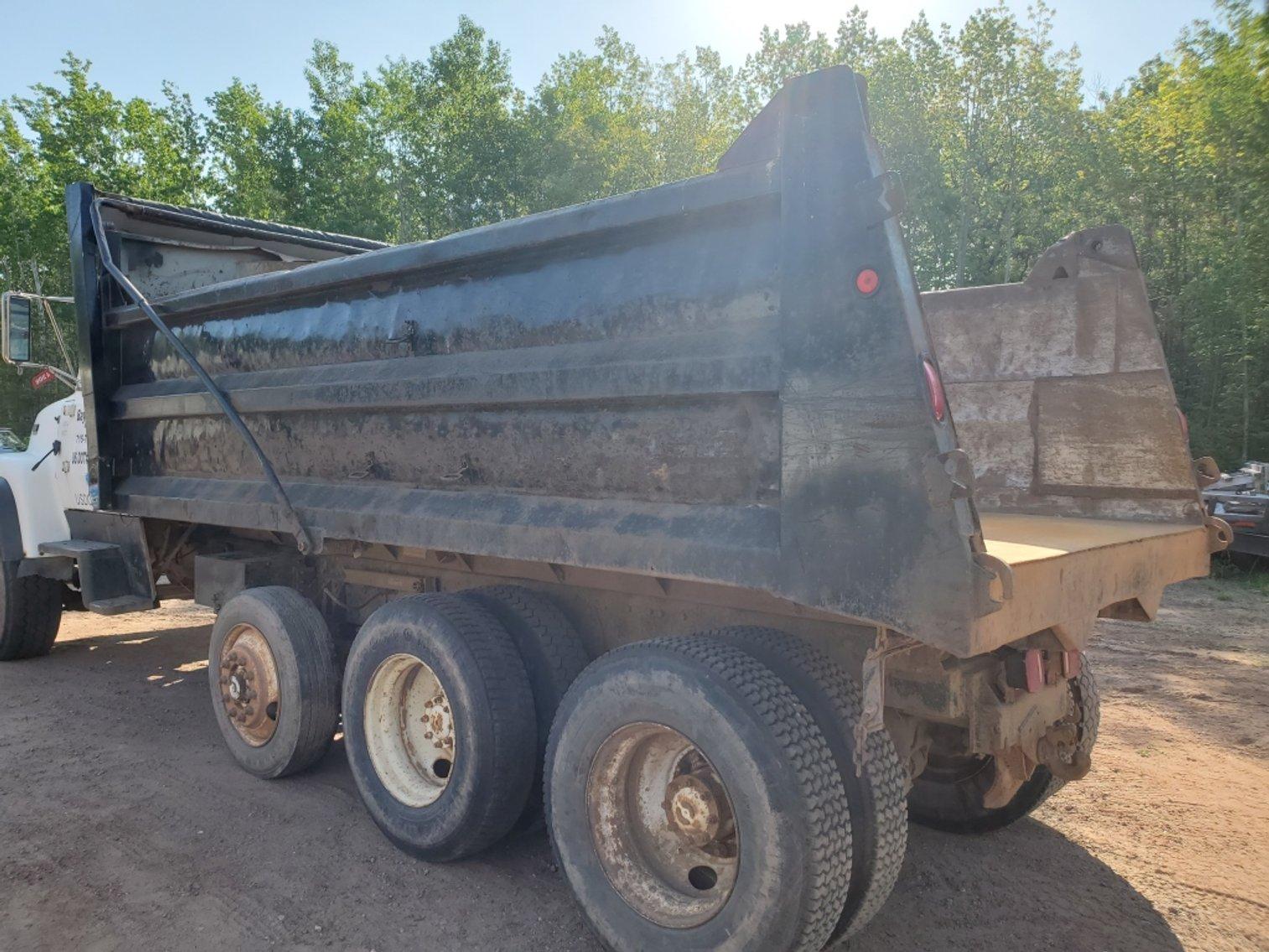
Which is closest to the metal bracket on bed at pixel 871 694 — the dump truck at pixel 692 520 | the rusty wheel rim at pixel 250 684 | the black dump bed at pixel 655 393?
the dump truck at pixel 692 520

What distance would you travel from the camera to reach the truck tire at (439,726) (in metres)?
3.22

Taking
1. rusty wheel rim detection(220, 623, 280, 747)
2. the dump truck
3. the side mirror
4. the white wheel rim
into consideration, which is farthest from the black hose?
the side mirror

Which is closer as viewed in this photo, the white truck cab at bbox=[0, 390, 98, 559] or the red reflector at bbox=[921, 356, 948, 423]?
the red reflector at bbox=[921, 356, 948, 423]

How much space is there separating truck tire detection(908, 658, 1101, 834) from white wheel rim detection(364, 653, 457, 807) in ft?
6.48

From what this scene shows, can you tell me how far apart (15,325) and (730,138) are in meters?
31.2

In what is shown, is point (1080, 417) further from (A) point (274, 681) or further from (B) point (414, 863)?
(A) point (274, 681)

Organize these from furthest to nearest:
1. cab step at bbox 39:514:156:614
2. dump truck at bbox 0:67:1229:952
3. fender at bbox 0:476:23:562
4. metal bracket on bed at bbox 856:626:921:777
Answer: fender at bbox 0:476:23:562 → cab step at bbox 39:514:156:614 → metal bracket on bed at bbox 856:626:921:777 → dump truck at bbox 0:67:1229:952

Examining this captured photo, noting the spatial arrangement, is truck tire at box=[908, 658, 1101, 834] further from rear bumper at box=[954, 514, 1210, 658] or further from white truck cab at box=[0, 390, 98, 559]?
white truck cab at box=[0, 390, 98, 559]

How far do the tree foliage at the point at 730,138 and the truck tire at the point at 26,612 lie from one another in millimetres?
18660

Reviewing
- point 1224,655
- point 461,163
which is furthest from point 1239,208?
point 461,163

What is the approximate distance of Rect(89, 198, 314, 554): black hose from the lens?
13.2ft

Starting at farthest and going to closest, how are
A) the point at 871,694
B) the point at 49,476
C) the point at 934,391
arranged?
the point at 49,476 → the point at 871,694 → the point at 934,391

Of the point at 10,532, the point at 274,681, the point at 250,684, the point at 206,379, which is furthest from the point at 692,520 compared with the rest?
the point at 10,532

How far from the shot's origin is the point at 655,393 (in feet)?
9.06
